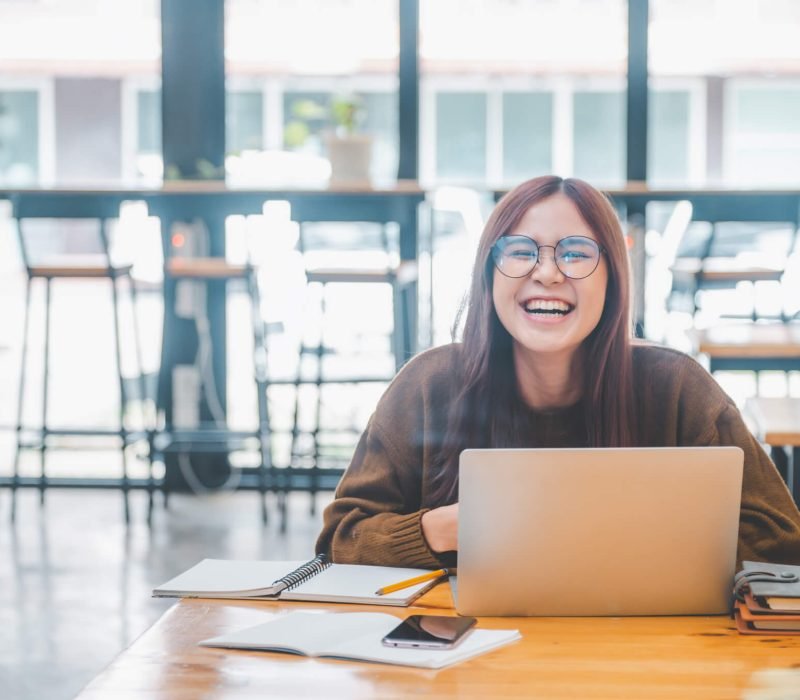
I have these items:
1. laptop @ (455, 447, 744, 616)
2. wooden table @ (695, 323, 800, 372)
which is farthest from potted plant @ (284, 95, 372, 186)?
laptop @ (455, 447, 744, 616)

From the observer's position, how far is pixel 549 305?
167 cm

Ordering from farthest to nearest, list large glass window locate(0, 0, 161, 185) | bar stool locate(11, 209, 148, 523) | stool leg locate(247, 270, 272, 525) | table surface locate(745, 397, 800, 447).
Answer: large glass window locate(0, 0, 161, 185) < stool leg locate(247, 270, 272, 525) < bar stool locate(11, 209, 148, 523) < table surface locate(745, 397, 800, 447)

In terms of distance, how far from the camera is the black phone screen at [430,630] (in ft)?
3.95

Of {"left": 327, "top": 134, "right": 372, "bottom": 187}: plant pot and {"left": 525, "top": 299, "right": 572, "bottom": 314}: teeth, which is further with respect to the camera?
{"left": 327, "top": 134, "right": 372, "bottom": 187}: plant pot

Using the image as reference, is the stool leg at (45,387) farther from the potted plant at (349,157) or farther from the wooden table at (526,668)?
the wooden table at (526,668)

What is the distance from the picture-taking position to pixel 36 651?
9.78 ft

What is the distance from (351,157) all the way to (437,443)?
3.05 m

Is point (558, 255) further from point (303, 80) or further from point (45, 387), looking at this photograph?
point (303, 80)

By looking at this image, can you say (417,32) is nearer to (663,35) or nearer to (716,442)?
Result: (663,35)

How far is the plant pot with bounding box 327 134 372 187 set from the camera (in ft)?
15.3

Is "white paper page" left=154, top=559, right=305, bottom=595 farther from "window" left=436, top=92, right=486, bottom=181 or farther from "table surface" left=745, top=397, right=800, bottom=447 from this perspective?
"window" left=436, top=92, right=486, bottom=181

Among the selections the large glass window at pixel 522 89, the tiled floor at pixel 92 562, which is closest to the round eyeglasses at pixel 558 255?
the tiled floor at pixel 92 562

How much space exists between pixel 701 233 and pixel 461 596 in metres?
3.79

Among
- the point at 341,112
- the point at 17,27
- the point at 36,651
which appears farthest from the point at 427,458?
the point at 17,27
